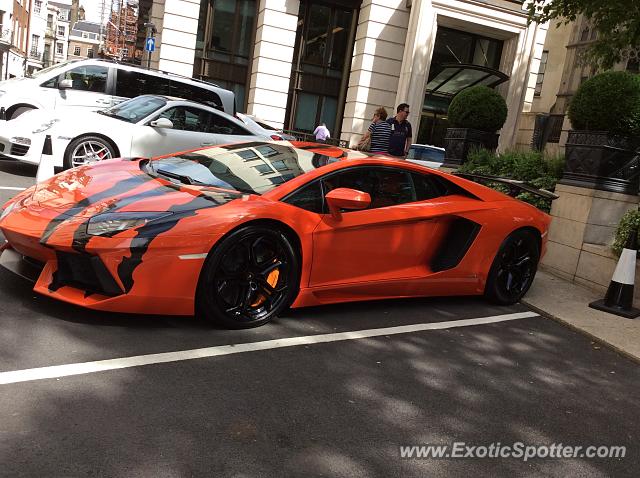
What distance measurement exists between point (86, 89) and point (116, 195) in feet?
24.6

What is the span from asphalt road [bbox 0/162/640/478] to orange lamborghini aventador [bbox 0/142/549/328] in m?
0.24

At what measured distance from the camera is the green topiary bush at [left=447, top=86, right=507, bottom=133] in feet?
32.7

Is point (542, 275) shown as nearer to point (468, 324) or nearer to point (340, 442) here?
point (468, 324)

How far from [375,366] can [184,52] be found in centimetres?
1865

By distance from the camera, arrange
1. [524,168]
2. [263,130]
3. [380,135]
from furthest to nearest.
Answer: [263,130] → [380,135] → [524,168]

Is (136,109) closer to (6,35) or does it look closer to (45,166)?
(45,166)

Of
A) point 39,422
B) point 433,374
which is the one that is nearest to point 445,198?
point 433,374

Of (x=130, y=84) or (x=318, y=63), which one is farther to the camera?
(x=318, y=63)

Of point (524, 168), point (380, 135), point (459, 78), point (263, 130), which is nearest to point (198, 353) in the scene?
point (524, 168)

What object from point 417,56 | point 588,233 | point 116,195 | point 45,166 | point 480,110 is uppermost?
point 417,56

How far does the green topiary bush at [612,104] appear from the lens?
696cm

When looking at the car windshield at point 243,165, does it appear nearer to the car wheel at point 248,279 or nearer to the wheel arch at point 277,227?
the wheel arch at point 277,227

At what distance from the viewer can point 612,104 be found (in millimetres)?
6996

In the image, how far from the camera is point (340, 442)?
284cm
